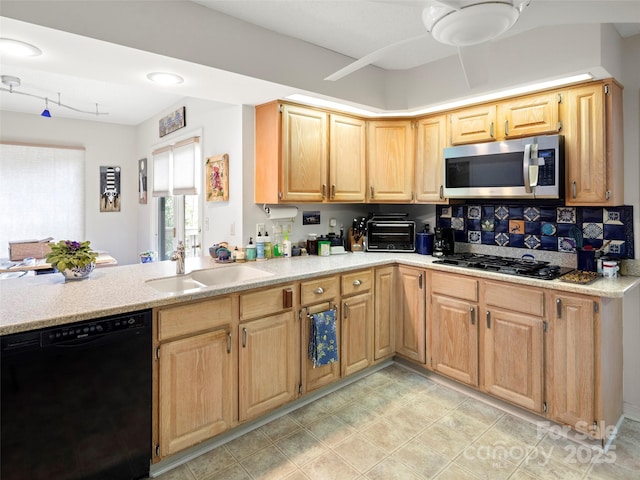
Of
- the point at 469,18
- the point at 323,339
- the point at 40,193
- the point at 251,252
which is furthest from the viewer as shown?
the point at 40,193

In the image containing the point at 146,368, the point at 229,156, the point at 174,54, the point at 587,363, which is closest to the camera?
the point at 146,368

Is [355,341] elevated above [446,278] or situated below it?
below

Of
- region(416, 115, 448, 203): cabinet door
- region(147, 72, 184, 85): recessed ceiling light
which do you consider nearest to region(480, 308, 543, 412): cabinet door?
region(416, 115, 448, 203): cabinet door

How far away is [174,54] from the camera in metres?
2.01

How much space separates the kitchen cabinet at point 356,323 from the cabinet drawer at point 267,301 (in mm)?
499

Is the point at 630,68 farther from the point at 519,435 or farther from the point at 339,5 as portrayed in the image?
the point at 519,435

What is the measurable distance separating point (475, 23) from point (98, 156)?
214 inches

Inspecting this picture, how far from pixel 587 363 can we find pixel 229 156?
2939 millimetres

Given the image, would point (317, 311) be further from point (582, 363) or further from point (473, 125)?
point (473, 125)

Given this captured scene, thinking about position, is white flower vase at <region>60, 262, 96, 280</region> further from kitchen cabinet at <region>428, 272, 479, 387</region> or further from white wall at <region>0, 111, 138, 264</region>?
white wall at <region>0, 111, 138, 264</region>

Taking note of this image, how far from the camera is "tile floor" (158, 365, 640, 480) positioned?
1959mm

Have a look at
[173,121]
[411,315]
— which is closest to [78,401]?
[411,315]

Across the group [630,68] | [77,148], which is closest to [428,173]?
[630,68]

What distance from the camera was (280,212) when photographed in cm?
321
